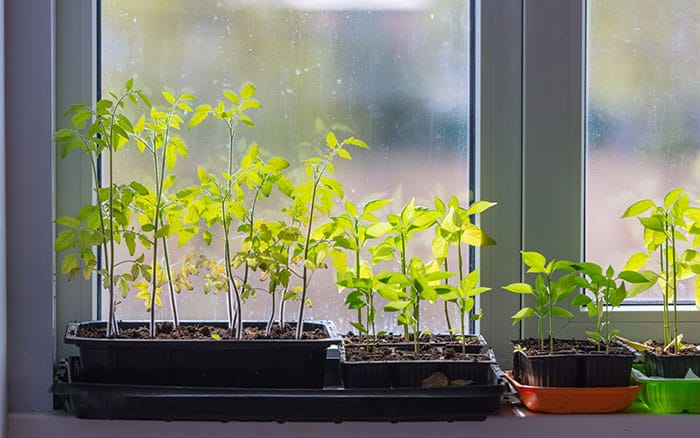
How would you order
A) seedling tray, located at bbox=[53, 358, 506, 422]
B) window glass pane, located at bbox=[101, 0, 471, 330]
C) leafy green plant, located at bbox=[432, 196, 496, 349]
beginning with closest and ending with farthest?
seedling tray, located at bbox=[53, 358, 506, 422]
leafy green plant, located at bbox=[432, 196, 496, 349]
window glass pane, located at bbox=[101, 0, 471, 330]

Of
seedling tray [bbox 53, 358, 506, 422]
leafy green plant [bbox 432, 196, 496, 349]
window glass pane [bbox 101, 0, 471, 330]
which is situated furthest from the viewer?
window glass pane [bbox 101, 0, 471, 330]

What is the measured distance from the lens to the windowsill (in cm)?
151

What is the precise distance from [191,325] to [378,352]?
35 cm

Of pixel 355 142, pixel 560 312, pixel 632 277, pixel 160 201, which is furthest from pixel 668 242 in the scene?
pixel 160 201

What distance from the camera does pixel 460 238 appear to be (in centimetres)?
160

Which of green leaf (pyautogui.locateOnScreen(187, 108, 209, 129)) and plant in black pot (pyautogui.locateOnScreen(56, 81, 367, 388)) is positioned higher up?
green leaf (pyautogui.locateOnScreen(187, 108, 209, 129))

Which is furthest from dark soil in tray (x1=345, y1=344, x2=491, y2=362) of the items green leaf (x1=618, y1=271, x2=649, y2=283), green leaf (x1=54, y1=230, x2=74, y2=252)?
green leaf (x1=54, y1=230, x2=74, y2=252)

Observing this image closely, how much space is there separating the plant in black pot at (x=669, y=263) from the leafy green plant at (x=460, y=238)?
266 millimetres

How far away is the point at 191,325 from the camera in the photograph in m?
1.64

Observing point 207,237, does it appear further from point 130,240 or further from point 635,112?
point 635,112

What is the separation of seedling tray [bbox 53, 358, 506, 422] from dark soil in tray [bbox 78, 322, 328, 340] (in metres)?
0.10

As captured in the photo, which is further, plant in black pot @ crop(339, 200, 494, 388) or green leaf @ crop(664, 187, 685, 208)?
green leaf @ crop(664, 187, 685, 208)

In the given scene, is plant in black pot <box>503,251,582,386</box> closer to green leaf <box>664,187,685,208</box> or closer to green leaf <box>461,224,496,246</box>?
green leaf <box>461,224,496,246</box>

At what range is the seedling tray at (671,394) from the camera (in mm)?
1535
